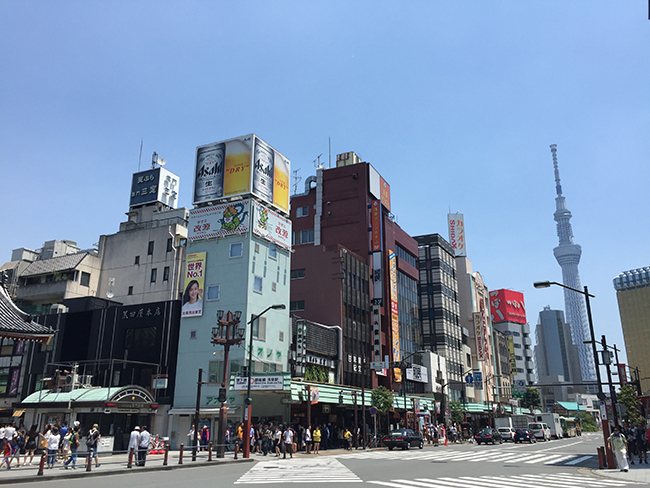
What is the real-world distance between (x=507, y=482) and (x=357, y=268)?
1706 inches

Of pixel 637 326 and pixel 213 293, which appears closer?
pixel 213 293

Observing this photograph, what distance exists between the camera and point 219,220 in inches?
1950

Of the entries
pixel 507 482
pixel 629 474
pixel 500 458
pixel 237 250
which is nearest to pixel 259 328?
pixel 237 250

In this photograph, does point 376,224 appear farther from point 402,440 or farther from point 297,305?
point 402,440

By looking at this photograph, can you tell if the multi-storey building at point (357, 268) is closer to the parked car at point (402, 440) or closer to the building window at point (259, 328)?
the parked car at point (402, 440)

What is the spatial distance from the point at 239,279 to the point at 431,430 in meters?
27.0

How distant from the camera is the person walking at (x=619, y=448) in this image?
867 inches

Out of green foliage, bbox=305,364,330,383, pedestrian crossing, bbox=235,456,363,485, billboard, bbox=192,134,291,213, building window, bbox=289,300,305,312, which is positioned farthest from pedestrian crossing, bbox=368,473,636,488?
building window, bbox=289,300,305,312

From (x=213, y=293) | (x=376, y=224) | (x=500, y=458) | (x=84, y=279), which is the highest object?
(x=376, y=224)

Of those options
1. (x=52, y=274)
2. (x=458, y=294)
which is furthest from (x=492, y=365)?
(x=52, y=274)

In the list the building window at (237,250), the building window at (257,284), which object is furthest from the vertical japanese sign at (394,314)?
the building window at (237,250)

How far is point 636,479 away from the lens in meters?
19.0

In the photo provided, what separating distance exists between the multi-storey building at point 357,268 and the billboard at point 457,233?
96.9 feet

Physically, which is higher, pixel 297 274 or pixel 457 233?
pixel 457 233
